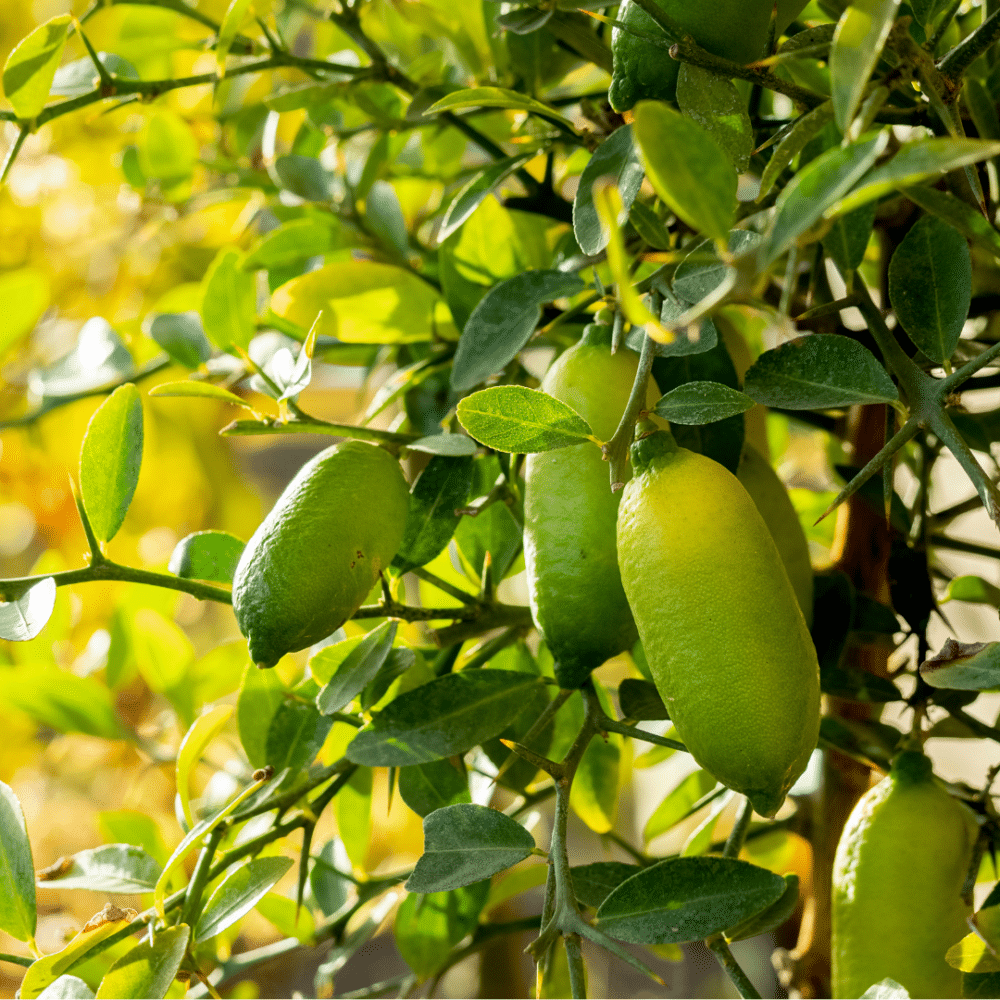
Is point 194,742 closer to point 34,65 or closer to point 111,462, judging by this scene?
point 111,462

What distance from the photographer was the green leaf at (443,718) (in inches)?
12.0

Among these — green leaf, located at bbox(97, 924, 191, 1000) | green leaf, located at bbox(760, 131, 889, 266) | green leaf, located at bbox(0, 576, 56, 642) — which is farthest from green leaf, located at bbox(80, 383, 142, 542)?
green leaf, located at bbox(760, 131, 889, 266)

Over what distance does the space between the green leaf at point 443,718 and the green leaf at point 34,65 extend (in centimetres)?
25

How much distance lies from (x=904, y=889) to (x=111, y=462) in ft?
0.96

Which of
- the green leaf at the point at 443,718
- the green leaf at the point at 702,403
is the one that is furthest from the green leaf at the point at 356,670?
the green leaf at the point at 702,403

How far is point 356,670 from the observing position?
0.30 m

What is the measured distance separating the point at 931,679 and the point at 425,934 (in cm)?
27

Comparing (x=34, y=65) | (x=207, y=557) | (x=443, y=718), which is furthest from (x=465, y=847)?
(x=34, y=65)

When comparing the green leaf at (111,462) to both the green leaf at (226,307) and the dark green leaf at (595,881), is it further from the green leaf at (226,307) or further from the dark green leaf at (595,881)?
the dark green leaf at (595,881)

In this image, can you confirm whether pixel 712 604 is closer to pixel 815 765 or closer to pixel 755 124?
pixel 755 124

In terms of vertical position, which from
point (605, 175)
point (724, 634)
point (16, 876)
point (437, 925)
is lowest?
point (437, 925)

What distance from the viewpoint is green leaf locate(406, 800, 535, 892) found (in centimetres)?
27

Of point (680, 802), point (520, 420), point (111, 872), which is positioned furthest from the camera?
point (680, 802)

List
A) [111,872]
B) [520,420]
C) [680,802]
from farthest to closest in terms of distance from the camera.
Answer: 1. [680,802]
2. [111,872]
3. [520,420]
